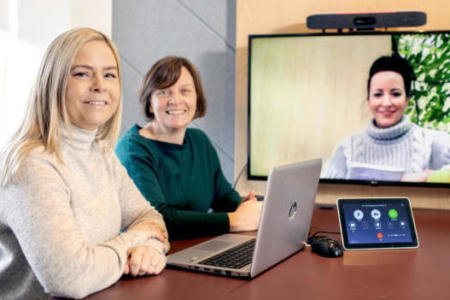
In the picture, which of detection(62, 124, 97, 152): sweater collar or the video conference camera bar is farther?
the video conference camera bar

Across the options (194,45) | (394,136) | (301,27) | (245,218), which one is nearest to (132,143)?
(245,218)

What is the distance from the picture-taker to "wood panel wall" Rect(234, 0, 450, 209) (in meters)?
2.63

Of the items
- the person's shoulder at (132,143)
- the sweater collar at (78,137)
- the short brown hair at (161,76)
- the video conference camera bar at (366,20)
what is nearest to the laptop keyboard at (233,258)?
the sweater collar at (78,137)

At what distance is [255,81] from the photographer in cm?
272

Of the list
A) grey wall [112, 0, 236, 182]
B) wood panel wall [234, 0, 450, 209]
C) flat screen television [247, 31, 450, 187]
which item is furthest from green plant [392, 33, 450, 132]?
grey wall [112, 0, 236, 182]

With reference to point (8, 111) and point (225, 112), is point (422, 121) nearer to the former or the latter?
point (225, 112)

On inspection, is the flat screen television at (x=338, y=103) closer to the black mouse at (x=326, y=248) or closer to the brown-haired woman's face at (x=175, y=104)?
the brown-haired woman's face at (x=175, y=104)

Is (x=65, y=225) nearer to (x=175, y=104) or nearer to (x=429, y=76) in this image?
(x=175, y=104)

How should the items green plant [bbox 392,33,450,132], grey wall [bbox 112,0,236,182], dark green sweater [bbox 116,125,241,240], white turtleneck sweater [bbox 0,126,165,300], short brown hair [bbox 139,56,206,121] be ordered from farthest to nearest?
grey wall [bbox 112,0,236,182] → green plant [bbox 392,33,450,132] → short brown hair [bbox 139,56,206,121] → dark green sweater [bbox 116,125,241,240] → white turtleneck sweater [bbox 0,126,165,300]

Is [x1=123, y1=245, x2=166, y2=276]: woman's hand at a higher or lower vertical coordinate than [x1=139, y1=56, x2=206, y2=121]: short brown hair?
lower

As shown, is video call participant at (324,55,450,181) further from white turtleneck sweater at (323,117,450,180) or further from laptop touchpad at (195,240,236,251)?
laptop touchpad at (195,240,236,251)

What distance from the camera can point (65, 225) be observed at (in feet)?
3.69

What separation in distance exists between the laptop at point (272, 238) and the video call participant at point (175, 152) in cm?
31

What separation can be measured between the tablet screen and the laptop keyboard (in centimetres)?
32
